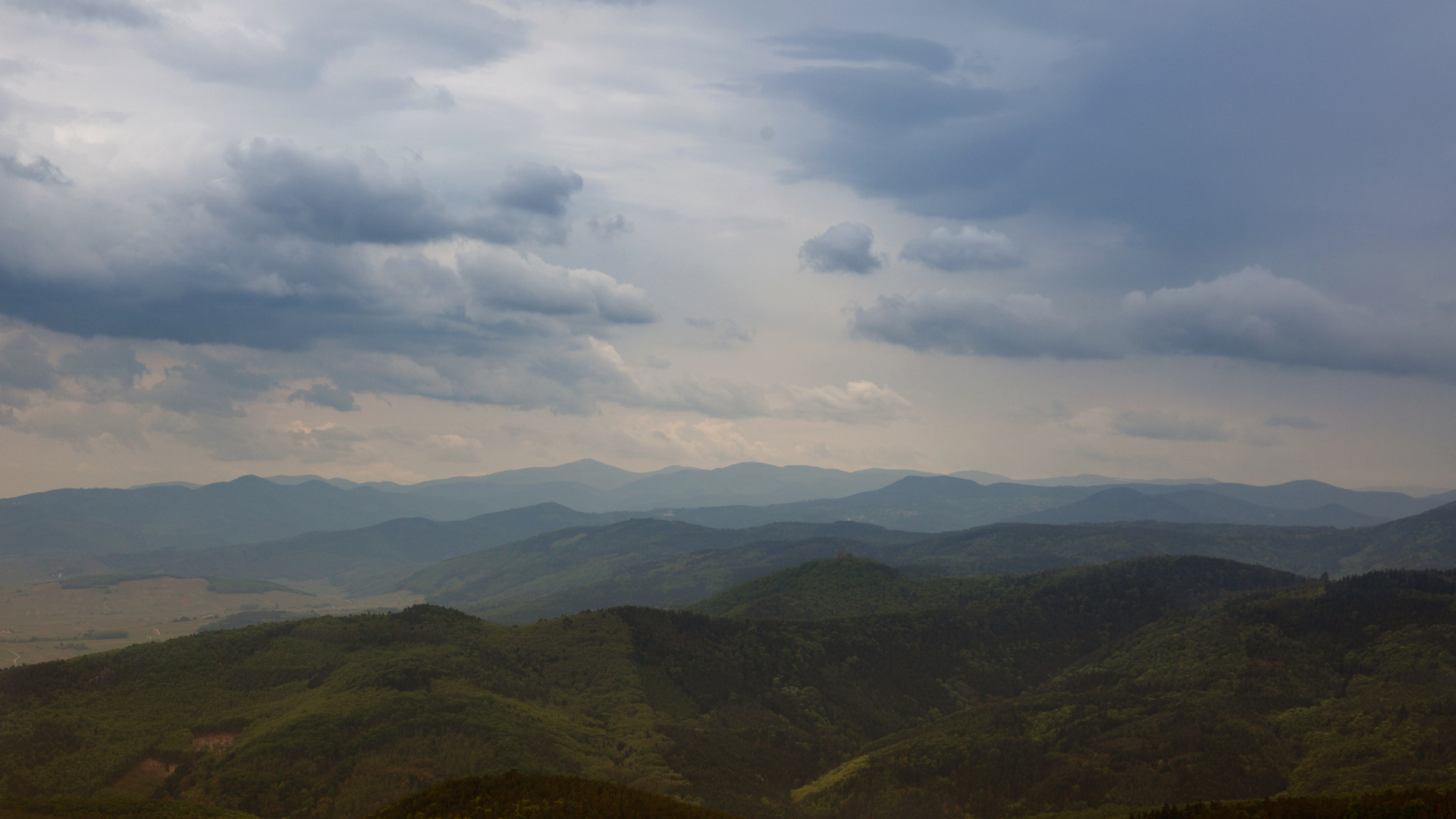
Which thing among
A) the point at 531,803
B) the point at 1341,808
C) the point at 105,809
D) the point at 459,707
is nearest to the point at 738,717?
the point at 459,707

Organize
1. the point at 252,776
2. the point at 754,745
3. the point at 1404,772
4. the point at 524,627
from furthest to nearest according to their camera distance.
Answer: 1. the point at 524,627
2. the point at 754,745
3. the point at 252,776
4. the point at 1404,772

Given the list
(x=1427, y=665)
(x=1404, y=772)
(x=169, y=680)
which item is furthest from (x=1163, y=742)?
(x=169, y=680)

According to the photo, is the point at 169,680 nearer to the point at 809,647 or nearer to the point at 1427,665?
the point at 809,647

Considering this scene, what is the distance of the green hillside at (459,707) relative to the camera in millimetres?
113312

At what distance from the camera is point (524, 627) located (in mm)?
186000

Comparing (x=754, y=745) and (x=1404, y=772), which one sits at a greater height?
(x=1404, y=772)

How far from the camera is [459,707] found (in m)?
133

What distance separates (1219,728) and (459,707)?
409 feet

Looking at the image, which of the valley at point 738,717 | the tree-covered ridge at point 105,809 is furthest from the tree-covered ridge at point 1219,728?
the tree-covered ridge at point 105,809

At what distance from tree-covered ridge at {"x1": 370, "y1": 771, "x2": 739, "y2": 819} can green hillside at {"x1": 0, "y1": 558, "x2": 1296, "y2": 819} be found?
46.8 meters

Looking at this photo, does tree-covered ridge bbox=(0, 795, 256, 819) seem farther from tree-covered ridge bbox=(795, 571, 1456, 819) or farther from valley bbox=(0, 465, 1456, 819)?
tree-covered ridge bbox=(795, 571, 1456, 819)

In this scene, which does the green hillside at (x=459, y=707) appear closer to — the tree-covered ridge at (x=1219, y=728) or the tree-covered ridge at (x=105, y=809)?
the tree-covered ridge at (x=105, y=809)

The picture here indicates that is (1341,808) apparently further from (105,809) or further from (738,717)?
(105,809)

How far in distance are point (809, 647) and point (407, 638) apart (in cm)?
9156
